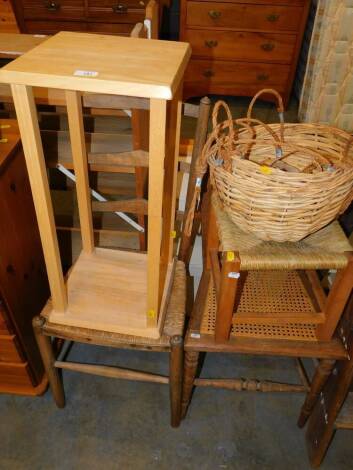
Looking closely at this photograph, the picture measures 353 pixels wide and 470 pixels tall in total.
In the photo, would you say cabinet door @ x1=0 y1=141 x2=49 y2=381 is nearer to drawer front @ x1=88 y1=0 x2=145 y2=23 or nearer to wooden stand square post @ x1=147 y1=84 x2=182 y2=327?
wooden stand square post @ x1=147 y1=84 x2=182 y2=327

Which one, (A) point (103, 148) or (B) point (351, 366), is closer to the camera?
(B) point (351, 366)

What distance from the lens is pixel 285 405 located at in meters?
1.37

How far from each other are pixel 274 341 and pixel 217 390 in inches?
18.8

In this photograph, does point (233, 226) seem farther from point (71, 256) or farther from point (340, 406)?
point (71, 256)

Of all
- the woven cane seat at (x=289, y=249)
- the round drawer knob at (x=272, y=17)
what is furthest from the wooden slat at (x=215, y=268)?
the round drawer knob at (x=272, y=17)

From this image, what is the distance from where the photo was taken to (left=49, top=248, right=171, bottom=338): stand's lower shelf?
1047mm

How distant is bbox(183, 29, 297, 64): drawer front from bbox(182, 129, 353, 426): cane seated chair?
1230 mm

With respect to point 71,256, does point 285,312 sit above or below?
above

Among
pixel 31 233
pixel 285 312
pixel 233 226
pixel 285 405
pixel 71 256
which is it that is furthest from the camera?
pixel 71 256

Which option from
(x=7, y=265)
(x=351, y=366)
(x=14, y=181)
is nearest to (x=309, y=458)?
(x=351, y=366)

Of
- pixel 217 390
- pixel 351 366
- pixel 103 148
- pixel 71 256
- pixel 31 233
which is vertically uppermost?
pixel 103 148

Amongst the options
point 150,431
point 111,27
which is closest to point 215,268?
point 150,431

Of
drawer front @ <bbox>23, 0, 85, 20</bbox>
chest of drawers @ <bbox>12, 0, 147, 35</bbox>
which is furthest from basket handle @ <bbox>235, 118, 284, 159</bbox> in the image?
drawer front @ <bbox>23, 0, 85, 20</bbox>

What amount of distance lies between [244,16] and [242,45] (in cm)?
14
